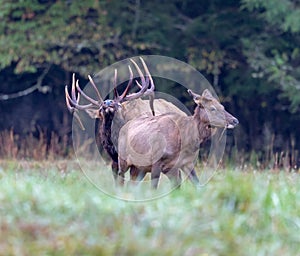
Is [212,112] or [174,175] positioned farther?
[212,112]

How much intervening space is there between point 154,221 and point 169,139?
321 centimetres

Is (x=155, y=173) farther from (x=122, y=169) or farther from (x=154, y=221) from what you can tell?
(x=154, y=221)

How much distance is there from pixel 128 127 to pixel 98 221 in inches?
155

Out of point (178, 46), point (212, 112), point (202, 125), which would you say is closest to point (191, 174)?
point (202, 125)

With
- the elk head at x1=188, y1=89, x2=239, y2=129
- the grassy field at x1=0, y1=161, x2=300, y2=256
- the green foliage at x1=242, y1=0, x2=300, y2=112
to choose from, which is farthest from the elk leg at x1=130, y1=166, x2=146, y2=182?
the green foliage at x1=242, y1=0, x2=300, y2=112

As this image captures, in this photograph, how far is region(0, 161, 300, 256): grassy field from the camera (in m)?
7.48

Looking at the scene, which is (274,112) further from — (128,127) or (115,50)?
(128,127)

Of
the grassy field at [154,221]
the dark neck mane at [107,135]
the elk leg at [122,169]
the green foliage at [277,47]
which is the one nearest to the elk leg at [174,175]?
the elk leg at [122,169]

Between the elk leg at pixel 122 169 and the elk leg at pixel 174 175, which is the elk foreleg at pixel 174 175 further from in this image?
the elk leg at pixel 122 169

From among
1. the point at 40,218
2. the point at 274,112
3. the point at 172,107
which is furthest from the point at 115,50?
the point at 40,218

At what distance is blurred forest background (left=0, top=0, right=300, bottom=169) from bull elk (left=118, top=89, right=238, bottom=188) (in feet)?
32.1

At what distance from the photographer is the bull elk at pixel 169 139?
11.1 meters

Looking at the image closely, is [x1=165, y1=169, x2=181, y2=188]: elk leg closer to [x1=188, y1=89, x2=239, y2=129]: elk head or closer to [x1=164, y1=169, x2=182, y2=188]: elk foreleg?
[x1=164, y1=169, x2=182, y2=188]: elk foreleg

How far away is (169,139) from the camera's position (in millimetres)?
11172
